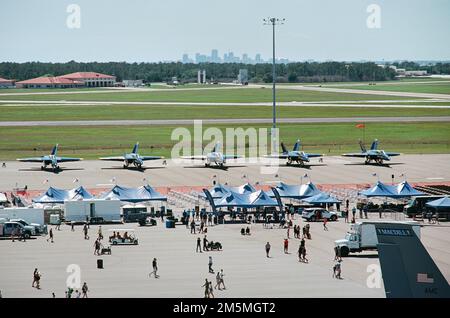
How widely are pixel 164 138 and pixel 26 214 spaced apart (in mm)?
65258

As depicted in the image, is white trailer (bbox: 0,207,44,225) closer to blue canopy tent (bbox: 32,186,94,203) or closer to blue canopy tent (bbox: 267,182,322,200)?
blue canopy tent (bbox: 32,186,94,203)

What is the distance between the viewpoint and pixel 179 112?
17600 centimetres

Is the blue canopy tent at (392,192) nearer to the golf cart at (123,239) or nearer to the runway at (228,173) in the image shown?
the runway at (228,173)

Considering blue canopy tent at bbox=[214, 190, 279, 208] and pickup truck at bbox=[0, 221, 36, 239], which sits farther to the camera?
blue canopy tent at bbox=[214, 190, 279, 208]

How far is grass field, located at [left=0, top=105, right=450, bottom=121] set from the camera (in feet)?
540

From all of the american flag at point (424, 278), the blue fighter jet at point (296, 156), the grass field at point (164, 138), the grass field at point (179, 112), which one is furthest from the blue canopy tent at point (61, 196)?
the grass field at point (179, 112)

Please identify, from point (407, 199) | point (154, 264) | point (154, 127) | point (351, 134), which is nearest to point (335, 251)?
point (154, 264)

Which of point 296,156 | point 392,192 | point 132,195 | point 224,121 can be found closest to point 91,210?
point 132,195

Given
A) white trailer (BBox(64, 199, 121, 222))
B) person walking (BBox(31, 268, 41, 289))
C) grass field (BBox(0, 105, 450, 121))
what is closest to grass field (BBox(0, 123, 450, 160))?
grass field (BBox(0, 105, 450, 121))

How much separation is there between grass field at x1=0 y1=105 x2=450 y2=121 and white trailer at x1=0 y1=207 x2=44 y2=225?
99576mm

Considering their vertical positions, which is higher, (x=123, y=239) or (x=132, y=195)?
(x=132, y=195)

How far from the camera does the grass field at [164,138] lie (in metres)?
112

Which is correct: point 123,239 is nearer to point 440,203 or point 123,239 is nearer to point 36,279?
point 36,279

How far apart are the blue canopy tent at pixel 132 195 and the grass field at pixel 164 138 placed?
115 feet
